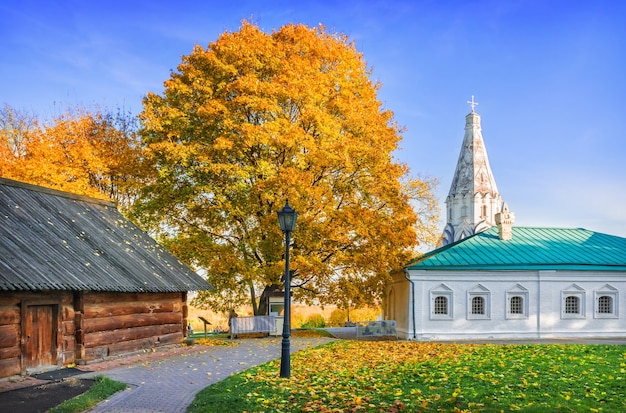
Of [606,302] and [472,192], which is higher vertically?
[472,192]

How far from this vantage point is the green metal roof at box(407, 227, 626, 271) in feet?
91.0

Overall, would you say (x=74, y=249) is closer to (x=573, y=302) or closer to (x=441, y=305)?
(x=441, y=305)

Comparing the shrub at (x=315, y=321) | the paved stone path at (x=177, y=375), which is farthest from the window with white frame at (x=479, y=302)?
the shrub at (x=315, y=321)

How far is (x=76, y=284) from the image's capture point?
15.3m

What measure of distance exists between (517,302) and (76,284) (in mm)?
20867

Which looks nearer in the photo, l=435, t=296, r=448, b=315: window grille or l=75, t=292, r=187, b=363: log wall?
l=75, t=292, r=187, b=363: log wall

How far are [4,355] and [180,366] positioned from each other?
4645 mm

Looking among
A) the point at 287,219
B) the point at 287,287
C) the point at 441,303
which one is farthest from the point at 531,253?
the point at 287,219

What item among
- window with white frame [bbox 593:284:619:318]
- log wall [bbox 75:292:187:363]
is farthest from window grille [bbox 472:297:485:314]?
log wall [bbox 75:292:187:363]

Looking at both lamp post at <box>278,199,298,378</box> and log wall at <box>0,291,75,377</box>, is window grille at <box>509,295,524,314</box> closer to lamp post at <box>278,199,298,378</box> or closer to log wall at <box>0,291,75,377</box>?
lamp post at <box>278,199,298,378</box>

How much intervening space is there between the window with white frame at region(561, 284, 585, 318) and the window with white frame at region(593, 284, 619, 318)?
0.69 metres

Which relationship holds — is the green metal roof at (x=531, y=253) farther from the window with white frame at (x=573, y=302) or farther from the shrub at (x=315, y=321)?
the shrub at (x=315, y=321)

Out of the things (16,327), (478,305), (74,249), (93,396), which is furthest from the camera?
(478,305)

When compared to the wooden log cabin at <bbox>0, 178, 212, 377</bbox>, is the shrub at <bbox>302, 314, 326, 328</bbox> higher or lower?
lower
